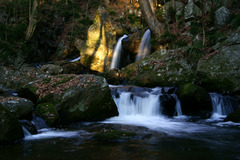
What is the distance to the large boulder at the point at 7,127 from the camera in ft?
15.3

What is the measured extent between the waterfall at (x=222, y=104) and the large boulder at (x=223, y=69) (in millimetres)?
613

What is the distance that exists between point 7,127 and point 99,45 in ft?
52.4

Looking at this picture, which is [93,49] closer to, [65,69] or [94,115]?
[65,69]

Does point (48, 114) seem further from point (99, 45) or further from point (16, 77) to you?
point (99, 45)

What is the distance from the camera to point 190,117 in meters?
8.52

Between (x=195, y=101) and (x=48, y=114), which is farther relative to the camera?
(x=195, y=101)

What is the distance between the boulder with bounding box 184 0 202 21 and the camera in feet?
53.9

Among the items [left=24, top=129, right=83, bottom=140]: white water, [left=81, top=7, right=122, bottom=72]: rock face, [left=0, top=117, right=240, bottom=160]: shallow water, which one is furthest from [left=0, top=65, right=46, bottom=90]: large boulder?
[left=0, top=117, right=240, bottom=160]: shallow water

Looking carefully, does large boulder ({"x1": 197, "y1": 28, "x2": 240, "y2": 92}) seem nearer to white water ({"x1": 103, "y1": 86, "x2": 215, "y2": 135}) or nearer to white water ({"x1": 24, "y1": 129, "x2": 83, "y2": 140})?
white water ({"x1": 103, "y1": 86, "x2": 215, "y2": 135})

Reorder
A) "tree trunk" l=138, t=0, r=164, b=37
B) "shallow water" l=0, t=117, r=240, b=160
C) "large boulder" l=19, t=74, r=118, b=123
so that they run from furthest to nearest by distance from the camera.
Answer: "tree trunk" l=138, t=0, r=164, b=37
"large boulder" l=19, t=74, r=118, b=123
"shallow water" l=0, t=117, r=240, b=160

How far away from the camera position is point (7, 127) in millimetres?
4730

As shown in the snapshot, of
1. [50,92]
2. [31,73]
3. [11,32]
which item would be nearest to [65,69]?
[31,73]

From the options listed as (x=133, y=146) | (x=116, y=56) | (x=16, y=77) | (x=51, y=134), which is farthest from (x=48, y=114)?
(x=116, y=56)

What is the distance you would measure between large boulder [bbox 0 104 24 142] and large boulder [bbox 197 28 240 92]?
27.3 feet
